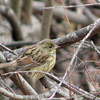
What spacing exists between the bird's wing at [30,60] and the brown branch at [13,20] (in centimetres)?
318

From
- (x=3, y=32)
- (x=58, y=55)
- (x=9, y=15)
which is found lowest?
(x=58, y=55)

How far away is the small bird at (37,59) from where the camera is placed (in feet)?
13.1

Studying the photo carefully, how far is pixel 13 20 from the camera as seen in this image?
24.2 feet

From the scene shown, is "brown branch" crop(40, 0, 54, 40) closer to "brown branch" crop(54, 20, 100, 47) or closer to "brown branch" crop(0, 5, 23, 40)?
"brown branch" crop(54, 20, 100, 47)

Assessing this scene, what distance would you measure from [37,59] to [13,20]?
3471 mm

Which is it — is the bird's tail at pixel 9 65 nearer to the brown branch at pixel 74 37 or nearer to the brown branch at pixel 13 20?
the brown branch at pixel 74 37

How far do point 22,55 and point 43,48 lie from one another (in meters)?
0.53

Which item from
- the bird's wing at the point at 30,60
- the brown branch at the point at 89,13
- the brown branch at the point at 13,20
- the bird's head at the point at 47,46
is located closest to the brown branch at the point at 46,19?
the bird's head at the point at 47,46

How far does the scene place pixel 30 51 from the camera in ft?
14.3

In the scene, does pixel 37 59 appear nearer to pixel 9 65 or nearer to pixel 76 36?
pixel 9 65

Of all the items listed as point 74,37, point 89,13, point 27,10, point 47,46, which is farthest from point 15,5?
point 74,37

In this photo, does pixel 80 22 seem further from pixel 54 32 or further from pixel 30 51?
pixel 30 51

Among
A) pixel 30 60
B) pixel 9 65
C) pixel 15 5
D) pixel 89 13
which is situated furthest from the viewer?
pixel 89 13

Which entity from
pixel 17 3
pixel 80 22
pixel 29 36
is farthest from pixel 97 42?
pixel 17 3
